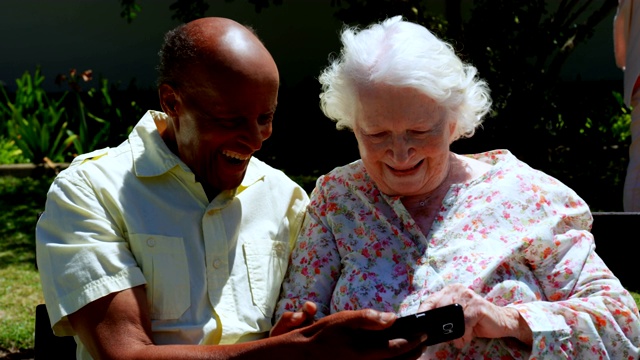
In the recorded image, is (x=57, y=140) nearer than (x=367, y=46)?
No

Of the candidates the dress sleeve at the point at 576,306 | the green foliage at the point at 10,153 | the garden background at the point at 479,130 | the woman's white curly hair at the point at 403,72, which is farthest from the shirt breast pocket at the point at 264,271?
the green foliage at the point at 10,153

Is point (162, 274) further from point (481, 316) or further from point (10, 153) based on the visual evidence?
point (10, 153)

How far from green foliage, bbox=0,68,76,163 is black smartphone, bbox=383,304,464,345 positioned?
6.19 m

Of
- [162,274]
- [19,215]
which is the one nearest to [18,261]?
[19,215]

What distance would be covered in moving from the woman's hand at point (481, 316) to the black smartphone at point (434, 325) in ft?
0.32

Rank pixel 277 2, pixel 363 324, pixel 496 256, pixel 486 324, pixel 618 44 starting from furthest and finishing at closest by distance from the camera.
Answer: pixel 277 2, pixel 618 44, pixel 496 256, pixel 486 324, pixel 363 324

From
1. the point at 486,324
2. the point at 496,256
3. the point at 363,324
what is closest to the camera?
the point at 363,324

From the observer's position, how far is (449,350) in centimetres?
262

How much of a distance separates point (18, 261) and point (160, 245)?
12.8ft

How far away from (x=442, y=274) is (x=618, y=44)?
2.85m

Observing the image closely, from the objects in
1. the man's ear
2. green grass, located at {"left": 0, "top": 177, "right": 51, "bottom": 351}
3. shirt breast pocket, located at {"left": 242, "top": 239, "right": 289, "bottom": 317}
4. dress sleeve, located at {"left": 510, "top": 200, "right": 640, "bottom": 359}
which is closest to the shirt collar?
the man's ear

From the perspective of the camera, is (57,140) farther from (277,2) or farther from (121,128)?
(277,2)

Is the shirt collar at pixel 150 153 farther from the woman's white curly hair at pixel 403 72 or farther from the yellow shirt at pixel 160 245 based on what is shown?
the woman's white curly hair at pixel 403 72

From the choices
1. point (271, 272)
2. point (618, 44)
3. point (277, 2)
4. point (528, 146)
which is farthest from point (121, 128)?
point (271, 272)
